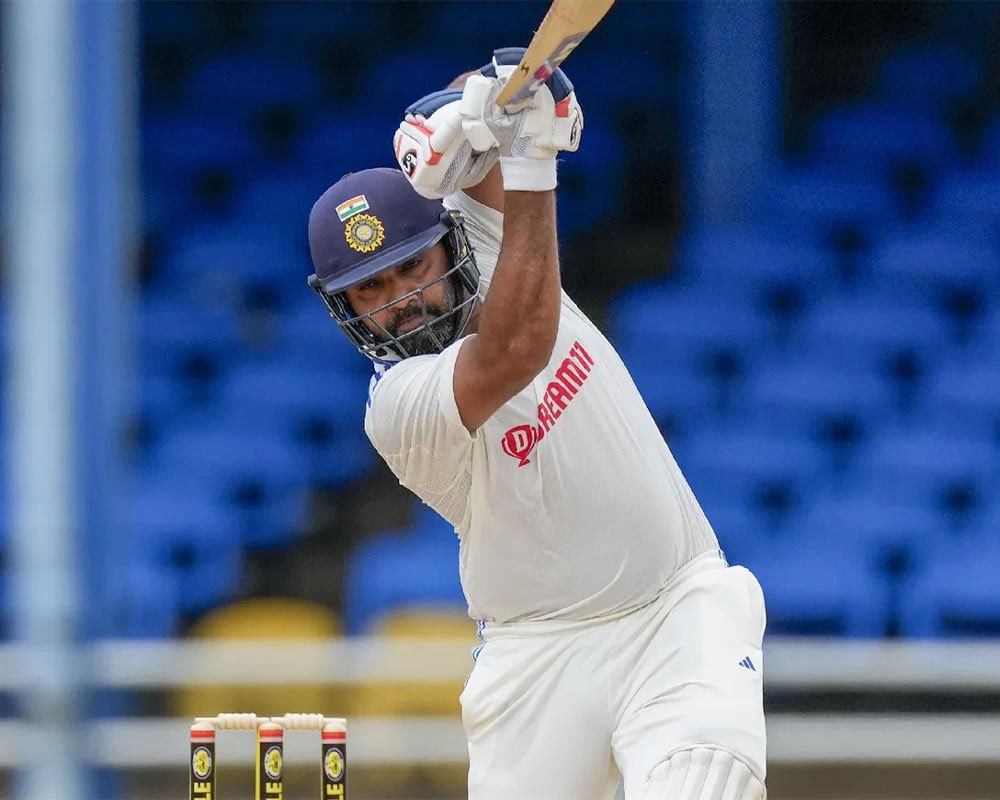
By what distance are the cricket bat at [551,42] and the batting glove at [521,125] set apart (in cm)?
2

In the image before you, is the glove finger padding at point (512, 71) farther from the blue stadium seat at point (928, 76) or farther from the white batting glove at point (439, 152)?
the blue stadium seat at point (928, 76)

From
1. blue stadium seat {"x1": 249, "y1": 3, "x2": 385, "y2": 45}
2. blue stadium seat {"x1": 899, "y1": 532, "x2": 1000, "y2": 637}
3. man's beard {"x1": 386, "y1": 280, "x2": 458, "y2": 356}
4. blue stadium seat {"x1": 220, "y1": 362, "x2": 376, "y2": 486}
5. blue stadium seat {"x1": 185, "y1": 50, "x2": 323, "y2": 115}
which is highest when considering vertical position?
blue stadium seat {"x1": 249, "y1": 3, "x2": 385, "y2": 45}

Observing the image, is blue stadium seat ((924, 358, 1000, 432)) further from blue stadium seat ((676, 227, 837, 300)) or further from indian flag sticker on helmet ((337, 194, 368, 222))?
indian flag sticker on helmet ((337, 194, 368, 222))

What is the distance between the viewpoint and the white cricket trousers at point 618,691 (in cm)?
217

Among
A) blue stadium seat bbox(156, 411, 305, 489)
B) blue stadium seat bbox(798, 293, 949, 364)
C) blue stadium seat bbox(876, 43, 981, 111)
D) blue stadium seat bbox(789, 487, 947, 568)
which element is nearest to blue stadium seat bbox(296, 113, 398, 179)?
blue stadium seat bbox(156, 411, 305, 489)

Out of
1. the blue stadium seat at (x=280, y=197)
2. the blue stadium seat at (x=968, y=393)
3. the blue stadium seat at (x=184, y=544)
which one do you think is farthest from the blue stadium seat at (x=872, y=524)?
the blue stadium seat at (x=280, y=197)

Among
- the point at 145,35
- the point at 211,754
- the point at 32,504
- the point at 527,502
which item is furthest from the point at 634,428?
the point at 145,35

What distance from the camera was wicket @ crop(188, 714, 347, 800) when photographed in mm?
2270

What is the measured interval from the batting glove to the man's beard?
1.03 ft

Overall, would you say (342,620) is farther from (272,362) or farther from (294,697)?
(272,362)

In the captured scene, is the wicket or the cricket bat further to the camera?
the wicket

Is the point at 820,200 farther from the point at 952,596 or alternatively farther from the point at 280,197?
the point at 280,197

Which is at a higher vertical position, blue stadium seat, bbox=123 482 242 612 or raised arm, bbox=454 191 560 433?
blue stadium seat, bbox=123 482 242 612

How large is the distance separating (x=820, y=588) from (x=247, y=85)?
2.65 meters
